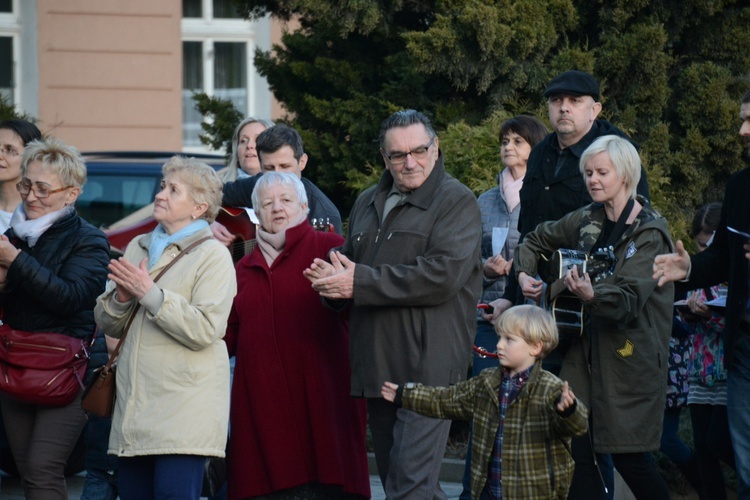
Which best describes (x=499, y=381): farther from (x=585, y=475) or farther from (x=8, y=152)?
(x=8, y=152)

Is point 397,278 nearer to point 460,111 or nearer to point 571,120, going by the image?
point 571,120

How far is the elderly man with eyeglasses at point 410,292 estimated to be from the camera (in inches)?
208

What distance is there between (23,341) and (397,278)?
1.75 metres

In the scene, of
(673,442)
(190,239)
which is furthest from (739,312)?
(190,239)

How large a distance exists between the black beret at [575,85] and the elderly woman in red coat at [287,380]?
1.39 meters

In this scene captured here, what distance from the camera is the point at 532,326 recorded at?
200 inches

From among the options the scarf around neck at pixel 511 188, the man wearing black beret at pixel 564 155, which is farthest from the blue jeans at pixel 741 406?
the scarf around neck at pixel 511 188

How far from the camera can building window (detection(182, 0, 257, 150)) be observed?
18422 mm

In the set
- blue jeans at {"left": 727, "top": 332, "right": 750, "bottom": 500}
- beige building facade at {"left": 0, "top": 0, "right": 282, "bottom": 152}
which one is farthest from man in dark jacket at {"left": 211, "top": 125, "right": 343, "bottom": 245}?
beige building facade at {"left": 0, "top": 0, "right": 282, "bottom": 152}

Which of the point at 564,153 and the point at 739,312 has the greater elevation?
the point at 564,153

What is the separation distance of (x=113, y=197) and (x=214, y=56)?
23.6 ft

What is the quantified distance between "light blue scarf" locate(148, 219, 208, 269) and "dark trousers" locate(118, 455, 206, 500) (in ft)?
2.72

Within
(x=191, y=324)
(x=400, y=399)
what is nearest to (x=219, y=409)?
(x=191, y=324)

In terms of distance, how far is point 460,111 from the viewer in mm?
10000
